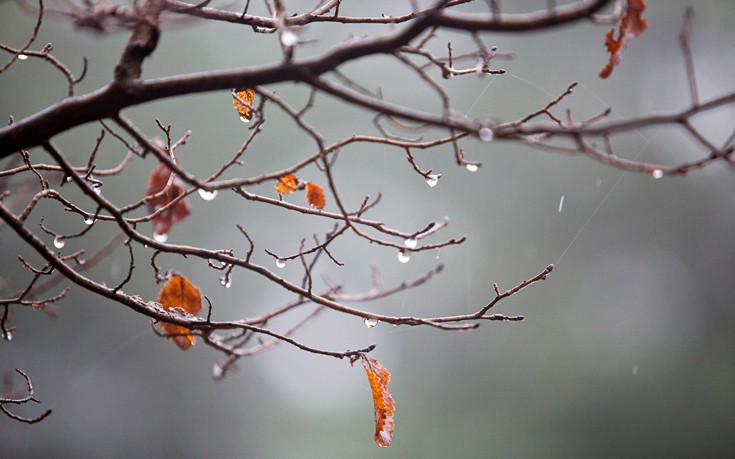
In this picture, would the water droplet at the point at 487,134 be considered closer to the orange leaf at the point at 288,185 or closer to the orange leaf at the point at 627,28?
the orange leaf at the point at 627,28

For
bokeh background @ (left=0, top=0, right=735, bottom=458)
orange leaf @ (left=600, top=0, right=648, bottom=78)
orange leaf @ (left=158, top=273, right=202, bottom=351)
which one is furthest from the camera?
bokeh background @ (left=0, top=0, right=735, bottom=458)

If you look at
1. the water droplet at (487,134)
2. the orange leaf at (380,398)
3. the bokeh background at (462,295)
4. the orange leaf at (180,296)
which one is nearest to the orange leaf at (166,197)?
the orange leaf at (180,296)

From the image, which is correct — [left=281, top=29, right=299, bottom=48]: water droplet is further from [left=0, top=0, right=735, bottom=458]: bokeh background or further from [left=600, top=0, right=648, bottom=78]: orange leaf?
[left=0, top=0, right=735, bottom=458]: bokeh background

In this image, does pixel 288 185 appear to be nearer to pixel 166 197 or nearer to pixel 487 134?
pixel 166 197

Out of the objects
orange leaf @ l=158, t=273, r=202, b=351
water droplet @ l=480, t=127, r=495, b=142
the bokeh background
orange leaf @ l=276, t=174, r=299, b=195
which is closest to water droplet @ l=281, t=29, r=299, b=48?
water droplet @ l=480, t=127, r=495, b=142

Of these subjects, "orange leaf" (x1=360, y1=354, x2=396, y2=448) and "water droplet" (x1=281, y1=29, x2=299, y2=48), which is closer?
"water droplet" (x1=281, y1=29, x2=299, y2=48)

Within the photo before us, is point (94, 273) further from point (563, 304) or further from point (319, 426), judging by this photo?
point (563, 304)

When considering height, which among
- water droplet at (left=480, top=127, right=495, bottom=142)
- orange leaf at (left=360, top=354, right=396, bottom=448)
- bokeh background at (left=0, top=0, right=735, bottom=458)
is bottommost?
orange leaf at (left=360, top=354, right=396, bottom=448)

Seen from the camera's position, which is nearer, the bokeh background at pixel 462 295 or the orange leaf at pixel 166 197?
the orange leaf at pixel 166 197
